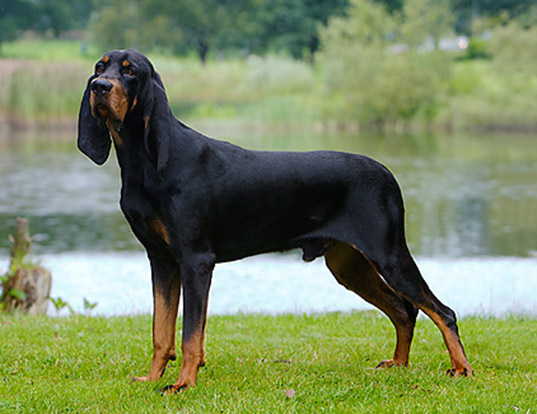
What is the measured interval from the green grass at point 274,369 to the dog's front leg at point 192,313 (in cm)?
11

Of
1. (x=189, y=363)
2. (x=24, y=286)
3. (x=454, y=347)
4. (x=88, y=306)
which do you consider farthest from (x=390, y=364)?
(x=24, y=286)

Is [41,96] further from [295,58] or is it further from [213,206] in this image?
[295,58]

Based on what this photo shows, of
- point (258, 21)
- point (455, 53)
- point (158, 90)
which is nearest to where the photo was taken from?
point (158, 90)

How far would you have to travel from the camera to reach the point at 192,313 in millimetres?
4266

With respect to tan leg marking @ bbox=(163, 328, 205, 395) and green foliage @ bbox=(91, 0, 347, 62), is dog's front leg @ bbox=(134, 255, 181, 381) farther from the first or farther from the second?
green foliage @ bbox=(91, 0, 347, 62)

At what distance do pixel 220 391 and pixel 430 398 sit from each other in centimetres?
120

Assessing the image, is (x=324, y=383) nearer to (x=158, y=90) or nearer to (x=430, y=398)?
(x=430, y=398)

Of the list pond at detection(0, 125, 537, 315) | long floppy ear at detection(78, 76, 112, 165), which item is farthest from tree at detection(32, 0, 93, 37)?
long floppy ear at detection(78, 76, 112, 165)

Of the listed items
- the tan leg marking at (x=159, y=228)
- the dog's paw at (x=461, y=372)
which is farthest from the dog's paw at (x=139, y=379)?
the dog's paw at (x=461, y=372)

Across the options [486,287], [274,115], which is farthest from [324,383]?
[274,115]

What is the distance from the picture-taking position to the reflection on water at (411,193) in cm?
1323

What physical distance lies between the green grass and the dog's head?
54.9 inches

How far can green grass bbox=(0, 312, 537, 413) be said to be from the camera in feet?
13.6

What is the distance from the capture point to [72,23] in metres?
61.9
